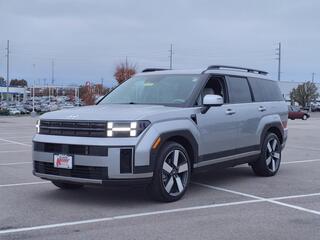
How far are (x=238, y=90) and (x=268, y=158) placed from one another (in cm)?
157

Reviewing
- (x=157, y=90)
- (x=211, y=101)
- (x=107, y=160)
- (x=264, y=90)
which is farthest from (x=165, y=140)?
(x=264, y=90)

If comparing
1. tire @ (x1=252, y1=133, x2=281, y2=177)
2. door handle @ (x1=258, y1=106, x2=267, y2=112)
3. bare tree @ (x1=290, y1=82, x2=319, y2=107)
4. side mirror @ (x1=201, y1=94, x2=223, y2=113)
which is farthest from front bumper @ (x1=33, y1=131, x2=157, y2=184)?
bare tree @ (x1=290, y1=82, x2=319, y2=107)

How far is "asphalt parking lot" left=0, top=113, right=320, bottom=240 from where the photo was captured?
18.0 feet

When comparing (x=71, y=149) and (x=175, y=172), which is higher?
(x=71, y=149)

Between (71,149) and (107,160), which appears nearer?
(107,160)

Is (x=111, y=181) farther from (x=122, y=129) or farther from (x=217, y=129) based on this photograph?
(x=217, y=129)

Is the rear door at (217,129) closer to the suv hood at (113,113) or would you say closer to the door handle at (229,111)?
the door handle at (229,111)

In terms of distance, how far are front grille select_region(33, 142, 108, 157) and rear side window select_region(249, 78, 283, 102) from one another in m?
3.97

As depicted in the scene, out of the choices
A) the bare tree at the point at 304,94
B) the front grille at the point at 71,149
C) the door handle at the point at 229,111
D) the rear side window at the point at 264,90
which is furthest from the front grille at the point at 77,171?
the bare tree at the point at 304,94

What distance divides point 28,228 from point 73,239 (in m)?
0.71

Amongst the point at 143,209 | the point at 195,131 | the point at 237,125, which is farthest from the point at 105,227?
the point at 237,125

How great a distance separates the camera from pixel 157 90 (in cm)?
801

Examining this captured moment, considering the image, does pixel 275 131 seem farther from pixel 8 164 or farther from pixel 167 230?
pixel 8 164

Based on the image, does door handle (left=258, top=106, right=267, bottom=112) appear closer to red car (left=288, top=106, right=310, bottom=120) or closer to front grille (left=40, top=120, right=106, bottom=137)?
front grille (left=40, top=120, right=106, bottom=137)
